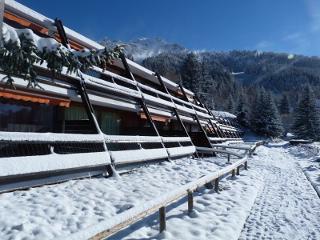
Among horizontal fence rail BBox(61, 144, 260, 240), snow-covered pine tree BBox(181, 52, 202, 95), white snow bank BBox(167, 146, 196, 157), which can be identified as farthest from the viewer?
snow-covered pine tree BBox(181, 52, 202, 95)

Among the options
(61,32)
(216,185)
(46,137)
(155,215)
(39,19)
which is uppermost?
(39,19)

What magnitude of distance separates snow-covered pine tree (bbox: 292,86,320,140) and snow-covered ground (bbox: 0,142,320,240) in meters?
66.3

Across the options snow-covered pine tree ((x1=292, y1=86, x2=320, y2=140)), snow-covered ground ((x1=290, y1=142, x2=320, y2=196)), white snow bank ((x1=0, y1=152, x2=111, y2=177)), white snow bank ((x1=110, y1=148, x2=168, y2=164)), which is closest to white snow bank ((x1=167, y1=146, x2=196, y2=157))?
white snow bank ((x1=110, y1=148, x2=168, y2=164))

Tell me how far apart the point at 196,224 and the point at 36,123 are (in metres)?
7.85

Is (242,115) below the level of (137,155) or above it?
above

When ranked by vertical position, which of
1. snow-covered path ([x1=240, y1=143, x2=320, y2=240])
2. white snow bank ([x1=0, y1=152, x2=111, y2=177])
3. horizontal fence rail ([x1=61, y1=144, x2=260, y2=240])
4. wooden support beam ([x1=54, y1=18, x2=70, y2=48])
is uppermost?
wooden support beam ([x1=54, y1=18, x2=70, y2=48])

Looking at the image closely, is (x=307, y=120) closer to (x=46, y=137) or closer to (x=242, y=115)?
(x=242, y=115)

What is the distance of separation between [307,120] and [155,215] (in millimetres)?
72232

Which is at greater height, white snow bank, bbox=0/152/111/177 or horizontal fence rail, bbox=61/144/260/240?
white snow bank, bbox=0/152/111/177

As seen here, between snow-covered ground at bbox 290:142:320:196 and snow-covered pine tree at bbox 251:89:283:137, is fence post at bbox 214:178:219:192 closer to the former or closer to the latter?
snow-covered ground at bbox 290:142:320:196

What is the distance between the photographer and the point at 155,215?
7227mm

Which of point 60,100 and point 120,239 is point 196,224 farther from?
point 60,100

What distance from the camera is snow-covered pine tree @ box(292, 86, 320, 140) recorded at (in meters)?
72.6

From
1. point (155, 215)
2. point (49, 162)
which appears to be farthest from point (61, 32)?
point (155, 215)
